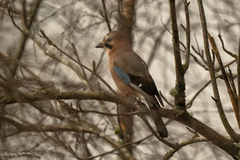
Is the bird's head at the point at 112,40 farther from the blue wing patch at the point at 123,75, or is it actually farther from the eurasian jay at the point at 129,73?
the blue wing patch at the point at 123,75

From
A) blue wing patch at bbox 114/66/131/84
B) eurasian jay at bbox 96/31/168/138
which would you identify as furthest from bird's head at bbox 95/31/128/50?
blue wing patch at bbox 114/66/131/84

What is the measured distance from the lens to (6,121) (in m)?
3.43

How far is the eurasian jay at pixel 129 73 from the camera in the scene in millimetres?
4010

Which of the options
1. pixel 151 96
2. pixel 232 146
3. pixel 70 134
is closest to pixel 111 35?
pixel 151 96

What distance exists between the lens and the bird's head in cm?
493

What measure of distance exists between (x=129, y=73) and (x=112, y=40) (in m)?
0.80

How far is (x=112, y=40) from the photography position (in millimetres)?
5031

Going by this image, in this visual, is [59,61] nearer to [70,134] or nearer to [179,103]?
[70,134]

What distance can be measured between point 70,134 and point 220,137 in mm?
1804

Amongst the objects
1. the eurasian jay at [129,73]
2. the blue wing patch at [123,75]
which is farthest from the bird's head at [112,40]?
the blue wing patch at [123,75]

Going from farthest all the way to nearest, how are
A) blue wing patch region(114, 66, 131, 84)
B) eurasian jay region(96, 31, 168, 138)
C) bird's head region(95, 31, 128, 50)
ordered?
bird's head region(95, 31, 128, 50) < blue wing patch region(114, 66, 131, 84) < eurasian jay region(96, 31, 168, 138)

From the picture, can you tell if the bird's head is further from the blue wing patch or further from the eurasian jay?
the blue wing patch

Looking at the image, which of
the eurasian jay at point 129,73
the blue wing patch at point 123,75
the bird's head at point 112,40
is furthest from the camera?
the bird's head at point 112,40

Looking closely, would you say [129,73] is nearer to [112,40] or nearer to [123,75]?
[123,75]
